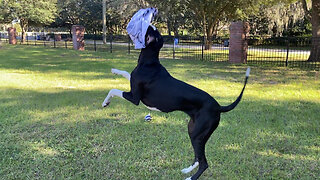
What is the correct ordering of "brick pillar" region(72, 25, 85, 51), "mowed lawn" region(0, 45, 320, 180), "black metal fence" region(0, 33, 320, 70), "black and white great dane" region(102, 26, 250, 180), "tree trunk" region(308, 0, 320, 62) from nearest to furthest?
"black and white great dane" region(102, 26, 250, 180) → "mowed lawn" region(0, 45, 320, 180) → "tree trunk" region(308, 0, 320, 62) → "black metal fence" region(0, 33, 320, 70) → "brick pillar" region(72, 25, 85, 51)

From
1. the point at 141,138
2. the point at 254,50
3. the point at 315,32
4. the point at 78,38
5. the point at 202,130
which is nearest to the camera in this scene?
the point at 202,130

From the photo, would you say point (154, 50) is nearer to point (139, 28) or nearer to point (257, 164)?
point (139, 28)

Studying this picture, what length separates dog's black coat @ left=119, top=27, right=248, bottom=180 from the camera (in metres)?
2.24

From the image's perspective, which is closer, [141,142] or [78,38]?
[141,142]

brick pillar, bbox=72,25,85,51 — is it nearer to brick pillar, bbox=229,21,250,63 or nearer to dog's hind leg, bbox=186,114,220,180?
brick pillar, bbox=229,21,250,63

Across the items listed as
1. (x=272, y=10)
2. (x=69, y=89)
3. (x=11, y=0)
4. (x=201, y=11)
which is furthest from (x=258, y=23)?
Answer: (x=69, y=89)

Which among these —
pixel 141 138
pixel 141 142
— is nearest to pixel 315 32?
pixel 141 138

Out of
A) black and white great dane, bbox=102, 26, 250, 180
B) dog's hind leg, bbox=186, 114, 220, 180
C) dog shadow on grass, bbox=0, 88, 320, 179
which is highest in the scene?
black and white great dane, bbox=102, 26, 250, 180

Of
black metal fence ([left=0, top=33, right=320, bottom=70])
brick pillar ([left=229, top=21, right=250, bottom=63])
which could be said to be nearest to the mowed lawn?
brick pillar ([left=229, top=21, right=250, bottom=63])

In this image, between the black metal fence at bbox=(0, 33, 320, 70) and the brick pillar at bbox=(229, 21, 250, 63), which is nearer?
the brick pillar at bbox=(229, 21, 250, 63)

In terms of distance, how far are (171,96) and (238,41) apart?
12601mm

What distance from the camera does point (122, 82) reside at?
28.3 ft

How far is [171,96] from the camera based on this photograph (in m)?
2.26

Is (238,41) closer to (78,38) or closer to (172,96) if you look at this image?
(172,96)
